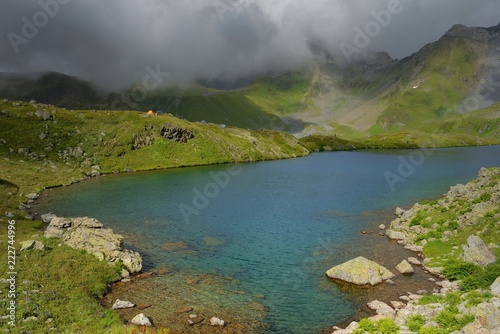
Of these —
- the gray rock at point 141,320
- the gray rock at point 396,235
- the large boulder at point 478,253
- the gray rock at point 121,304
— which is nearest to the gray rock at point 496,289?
the large boulder at point 478,253

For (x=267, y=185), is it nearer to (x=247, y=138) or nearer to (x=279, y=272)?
(x=279, y=272)

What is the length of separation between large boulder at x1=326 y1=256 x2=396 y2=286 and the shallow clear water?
1660 mm

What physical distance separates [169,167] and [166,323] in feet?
363

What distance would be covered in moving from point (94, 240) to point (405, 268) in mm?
36004

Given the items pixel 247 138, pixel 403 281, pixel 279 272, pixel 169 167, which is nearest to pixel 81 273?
pixel 279 272

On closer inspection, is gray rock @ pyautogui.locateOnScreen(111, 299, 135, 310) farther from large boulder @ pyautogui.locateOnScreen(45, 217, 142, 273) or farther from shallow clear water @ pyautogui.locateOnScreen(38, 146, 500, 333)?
shallow clear water @ pyautogui.locateOnScreen(38, 146, 500, 333)

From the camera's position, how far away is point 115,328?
24.7m

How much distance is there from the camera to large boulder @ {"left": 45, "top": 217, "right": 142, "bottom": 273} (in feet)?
124

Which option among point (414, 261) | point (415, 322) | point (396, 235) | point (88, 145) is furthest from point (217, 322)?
point (88, 145)

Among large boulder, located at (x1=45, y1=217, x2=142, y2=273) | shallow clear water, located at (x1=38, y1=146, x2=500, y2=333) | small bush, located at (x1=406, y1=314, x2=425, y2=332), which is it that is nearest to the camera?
small bush, located at (x1=406, y1=314, x2=425, y2=332)

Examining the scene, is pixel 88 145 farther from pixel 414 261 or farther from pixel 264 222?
pixel 414 261

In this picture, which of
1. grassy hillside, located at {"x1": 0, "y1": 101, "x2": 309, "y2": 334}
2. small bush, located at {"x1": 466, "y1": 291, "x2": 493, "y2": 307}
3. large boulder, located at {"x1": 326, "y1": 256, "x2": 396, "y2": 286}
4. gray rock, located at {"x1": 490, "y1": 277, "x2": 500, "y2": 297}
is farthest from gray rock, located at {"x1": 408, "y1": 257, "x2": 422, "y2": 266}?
grassy hillside, located at {"x1": 0, "y1": 101, "x2": 309, "y2": 334}

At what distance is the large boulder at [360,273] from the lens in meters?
34.8

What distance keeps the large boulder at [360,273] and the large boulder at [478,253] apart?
8205 mm
